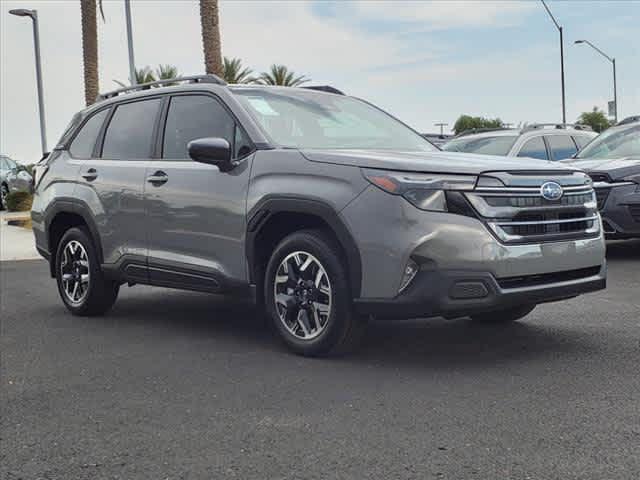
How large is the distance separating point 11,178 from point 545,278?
26806mm

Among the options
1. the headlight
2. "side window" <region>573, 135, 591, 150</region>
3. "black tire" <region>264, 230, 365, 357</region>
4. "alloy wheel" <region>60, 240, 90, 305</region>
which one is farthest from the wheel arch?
"side window" <region>573, 135, 591, 150</region>

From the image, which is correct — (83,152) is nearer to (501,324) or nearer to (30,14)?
(501,324)

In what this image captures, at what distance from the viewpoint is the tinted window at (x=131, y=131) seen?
24.0ft

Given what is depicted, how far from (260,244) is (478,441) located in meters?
2.44

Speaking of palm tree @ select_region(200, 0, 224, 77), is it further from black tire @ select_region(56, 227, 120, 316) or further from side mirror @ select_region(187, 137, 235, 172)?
side mirror @ select_region(187, 137, 235, 172)

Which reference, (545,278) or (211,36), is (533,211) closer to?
(545,278)

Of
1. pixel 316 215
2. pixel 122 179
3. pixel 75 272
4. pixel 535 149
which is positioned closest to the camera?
pixel 316 215

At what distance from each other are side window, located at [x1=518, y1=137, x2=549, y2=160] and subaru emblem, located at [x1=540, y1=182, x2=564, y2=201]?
697 centimetres

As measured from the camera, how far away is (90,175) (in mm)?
7715

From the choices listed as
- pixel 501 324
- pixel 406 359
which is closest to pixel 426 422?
pixel 406 359

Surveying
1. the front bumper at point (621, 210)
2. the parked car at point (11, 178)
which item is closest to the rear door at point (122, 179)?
the front bumper at point (621, 210)

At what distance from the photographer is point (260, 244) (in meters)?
6.16

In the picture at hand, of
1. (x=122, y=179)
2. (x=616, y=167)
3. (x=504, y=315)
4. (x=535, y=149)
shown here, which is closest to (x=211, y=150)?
(x=122, y=179)

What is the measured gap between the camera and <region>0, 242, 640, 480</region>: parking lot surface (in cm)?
394
